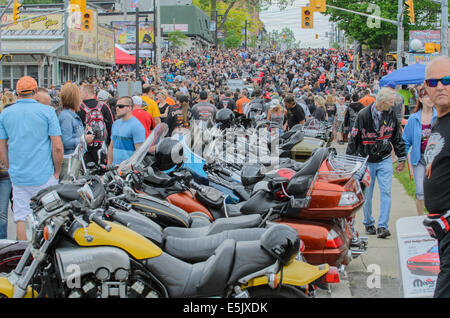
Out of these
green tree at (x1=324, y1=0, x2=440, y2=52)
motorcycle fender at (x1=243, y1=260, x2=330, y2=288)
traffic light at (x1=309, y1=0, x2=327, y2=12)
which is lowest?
motorcycle fender at (x1=243, y1=260, x2=330, y2=288)

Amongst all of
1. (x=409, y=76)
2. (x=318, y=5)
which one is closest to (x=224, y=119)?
(x=409, y=76)

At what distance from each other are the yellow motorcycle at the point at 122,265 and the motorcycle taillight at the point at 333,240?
142 cm

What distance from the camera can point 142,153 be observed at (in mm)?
5543

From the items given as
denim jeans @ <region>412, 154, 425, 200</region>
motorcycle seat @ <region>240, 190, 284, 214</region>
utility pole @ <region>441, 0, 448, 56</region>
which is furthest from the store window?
motorcycle seat @ <region>240, 190, 284, 214</region>

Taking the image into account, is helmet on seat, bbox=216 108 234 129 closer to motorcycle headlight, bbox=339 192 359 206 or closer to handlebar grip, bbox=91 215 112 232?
motorcycle headlight, bbox=339 192 359 206

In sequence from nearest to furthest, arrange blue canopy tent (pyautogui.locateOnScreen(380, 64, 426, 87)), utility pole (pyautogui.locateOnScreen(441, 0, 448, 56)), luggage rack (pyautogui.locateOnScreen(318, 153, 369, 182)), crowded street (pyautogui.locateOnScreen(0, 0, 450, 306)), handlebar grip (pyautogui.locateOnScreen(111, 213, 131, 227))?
crowded street (pyautogui.locateOnScreen(0, 0, 450, 306))
handlebar grip (pyautogui.locateOnScreen(111, 213, 131, 227))
luggage rack (pyautogui.locateOnScreen(318, 153, 369, 182))
blue canopy tent (pyautogui.locateOnScreen(380, 64, 426, 87))
utility pole (pyautogui.locateOnScreen(441, 0, 448, 56))

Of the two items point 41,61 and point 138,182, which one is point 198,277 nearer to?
point 138,182

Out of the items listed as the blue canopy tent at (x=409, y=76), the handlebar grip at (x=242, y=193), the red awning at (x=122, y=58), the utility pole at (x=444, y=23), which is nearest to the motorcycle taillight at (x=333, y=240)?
the handlebar grip at (x=242, y=193)

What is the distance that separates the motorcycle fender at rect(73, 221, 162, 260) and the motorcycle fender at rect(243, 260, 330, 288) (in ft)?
2.28

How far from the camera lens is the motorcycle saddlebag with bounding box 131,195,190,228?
4996 millimetres

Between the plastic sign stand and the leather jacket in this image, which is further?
the leather jacket

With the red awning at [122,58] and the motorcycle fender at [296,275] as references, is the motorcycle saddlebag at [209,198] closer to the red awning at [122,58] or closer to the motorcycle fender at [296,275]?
the motorcycle fender at [296,275]
